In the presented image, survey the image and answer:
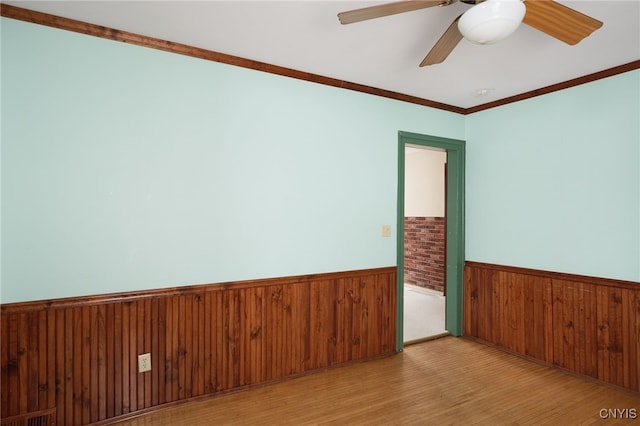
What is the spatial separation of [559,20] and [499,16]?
0.39m

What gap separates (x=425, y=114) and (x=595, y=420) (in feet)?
9.24

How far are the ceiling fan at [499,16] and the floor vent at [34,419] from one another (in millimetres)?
2742

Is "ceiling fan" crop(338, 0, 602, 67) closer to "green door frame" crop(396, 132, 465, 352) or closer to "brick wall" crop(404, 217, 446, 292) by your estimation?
"green door frame" crop(396, 132, 465, 352)

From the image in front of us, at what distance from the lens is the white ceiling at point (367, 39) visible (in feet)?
6.56

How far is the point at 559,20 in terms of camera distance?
5.57 feet

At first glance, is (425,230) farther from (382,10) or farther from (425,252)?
(382,10)

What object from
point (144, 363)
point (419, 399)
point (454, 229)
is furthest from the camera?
point (454, 229)

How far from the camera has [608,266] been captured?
9.11ft

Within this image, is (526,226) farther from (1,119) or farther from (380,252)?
(1,119)

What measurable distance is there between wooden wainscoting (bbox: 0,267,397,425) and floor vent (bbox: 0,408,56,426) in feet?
0.09

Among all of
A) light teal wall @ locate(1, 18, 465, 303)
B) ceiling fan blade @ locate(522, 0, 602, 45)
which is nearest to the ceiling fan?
ceiling fan blade @ locate(522, 0, 602, 45)

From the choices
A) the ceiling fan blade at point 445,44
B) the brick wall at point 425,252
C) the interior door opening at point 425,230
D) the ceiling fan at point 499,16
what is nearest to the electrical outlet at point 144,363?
the ceiling fan at point 499,16

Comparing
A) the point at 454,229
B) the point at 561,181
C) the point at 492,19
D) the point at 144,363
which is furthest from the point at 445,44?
the point at 144,363

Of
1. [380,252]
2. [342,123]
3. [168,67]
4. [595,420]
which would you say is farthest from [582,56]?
[168,67]
